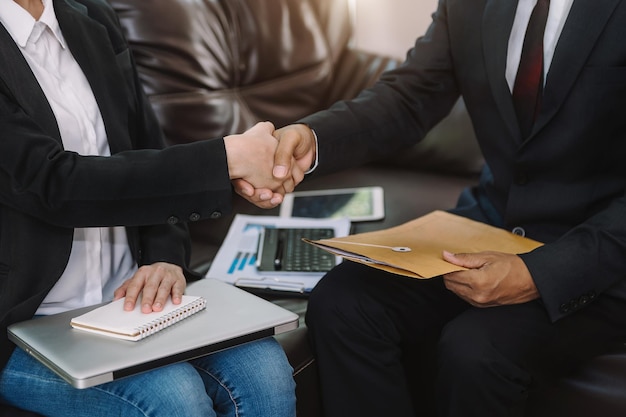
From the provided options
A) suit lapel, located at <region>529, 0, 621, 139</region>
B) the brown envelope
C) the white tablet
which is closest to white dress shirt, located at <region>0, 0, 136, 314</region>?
the brown envelope

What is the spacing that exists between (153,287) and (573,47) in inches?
33.6

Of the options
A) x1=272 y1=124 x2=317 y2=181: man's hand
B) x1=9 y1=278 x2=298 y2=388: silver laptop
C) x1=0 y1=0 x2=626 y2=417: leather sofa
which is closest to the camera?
x1=9 y1=278 x2=298 y2=388: silver laptop

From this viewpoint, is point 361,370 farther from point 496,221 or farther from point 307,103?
point 307,103

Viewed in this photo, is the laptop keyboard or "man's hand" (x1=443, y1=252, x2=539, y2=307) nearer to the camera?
"man's hand" (x1=443, y1=252, x2=539, y2=307)

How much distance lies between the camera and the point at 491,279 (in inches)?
50.2

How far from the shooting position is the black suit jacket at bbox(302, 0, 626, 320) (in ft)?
4.38

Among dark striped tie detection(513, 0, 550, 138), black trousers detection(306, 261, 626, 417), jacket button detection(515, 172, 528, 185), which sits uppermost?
dark striped tie detection(513, 0, 550, 138)

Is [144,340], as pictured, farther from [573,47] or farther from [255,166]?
[573,47]

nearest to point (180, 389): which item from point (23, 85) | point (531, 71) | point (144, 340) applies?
point (144, 340)

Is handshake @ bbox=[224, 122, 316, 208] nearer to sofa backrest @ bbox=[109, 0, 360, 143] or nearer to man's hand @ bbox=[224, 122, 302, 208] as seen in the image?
man's hand @ bbox=[224, 122, 302, 208]

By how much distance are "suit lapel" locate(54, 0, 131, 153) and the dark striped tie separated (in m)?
0.75

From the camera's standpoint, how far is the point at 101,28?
57.1 inches

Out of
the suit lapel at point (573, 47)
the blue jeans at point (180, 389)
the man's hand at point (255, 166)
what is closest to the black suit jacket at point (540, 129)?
the suit lapel at point (573, 47)

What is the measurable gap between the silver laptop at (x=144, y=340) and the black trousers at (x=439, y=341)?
0.19 meters
